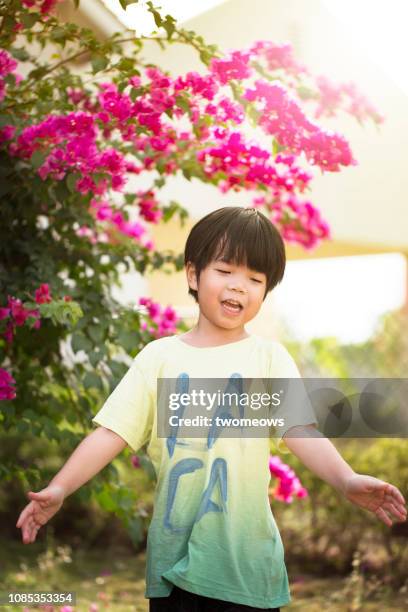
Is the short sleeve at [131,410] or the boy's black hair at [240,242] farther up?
the boy's black hair at [240,242]

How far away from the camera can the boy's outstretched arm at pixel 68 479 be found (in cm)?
163

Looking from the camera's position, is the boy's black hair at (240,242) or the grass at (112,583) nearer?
the boy's black hair at (240,242)

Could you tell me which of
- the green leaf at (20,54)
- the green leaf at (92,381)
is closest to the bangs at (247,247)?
the green leaf at (92,381)

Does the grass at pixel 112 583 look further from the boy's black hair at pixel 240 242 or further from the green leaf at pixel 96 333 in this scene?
the boy's black hair at pixel 240 242

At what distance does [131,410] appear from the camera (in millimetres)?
1761

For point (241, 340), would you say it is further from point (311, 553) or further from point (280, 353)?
point (311, 553)

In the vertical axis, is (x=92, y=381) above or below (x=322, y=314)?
below

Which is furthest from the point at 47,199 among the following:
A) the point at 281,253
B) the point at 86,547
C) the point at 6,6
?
the point at 86,547

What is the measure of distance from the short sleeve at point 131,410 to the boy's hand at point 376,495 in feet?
1.47

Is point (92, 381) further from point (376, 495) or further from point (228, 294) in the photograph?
point (376, 495)

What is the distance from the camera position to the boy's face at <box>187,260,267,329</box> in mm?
1747

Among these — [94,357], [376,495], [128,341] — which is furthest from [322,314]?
[376,495]

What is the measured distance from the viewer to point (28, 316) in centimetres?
241

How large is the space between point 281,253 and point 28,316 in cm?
91
